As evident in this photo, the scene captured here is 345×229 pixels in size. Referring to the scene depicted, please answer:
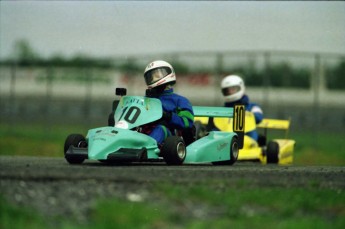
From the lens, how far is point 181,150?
11.3m

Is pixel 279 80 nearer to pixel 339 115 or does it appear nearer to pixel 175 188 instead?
pixel 339 115

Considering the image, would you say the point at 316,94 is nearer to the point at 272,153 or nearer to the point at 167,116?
the point at 272,153

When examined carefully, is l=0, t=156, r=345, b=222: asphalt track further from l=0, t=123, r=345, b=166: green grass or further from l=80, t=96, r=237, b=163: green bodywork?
l=0, t=123, r=345, b=166: green grass

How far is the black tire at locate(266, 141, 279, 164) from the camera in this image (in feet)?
50.8

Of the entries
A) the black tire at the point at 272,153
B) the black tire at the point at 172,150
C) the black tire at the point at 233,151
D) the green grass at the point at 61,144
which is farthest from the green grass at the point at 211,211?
the green grass at the point at 61,144

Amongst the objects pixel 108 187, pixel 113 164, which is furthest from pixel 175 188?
pixel 113 164

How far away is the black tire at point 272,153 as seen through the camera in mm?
15484

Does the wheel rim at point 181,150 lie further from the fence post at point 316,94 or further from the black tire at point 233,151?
the fence post at point 316,94

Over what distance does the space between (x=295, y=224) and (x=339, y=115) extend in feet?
86.8

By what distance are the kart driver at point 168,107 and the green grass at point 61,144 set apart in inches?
302

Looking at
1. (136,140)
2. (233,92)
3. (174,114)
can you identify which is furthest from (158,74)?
(233,92)

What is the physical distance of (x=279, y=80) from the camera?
1040 inches

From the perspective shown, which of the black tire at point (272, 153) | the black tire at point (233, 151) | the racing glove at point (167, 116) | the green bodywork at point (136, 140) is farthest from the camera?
the black tire at point (272, 153)

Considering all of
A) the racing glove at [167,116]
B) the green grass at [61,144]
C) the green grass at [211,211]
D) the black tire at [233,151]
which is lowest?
the green grass at [61,144]
